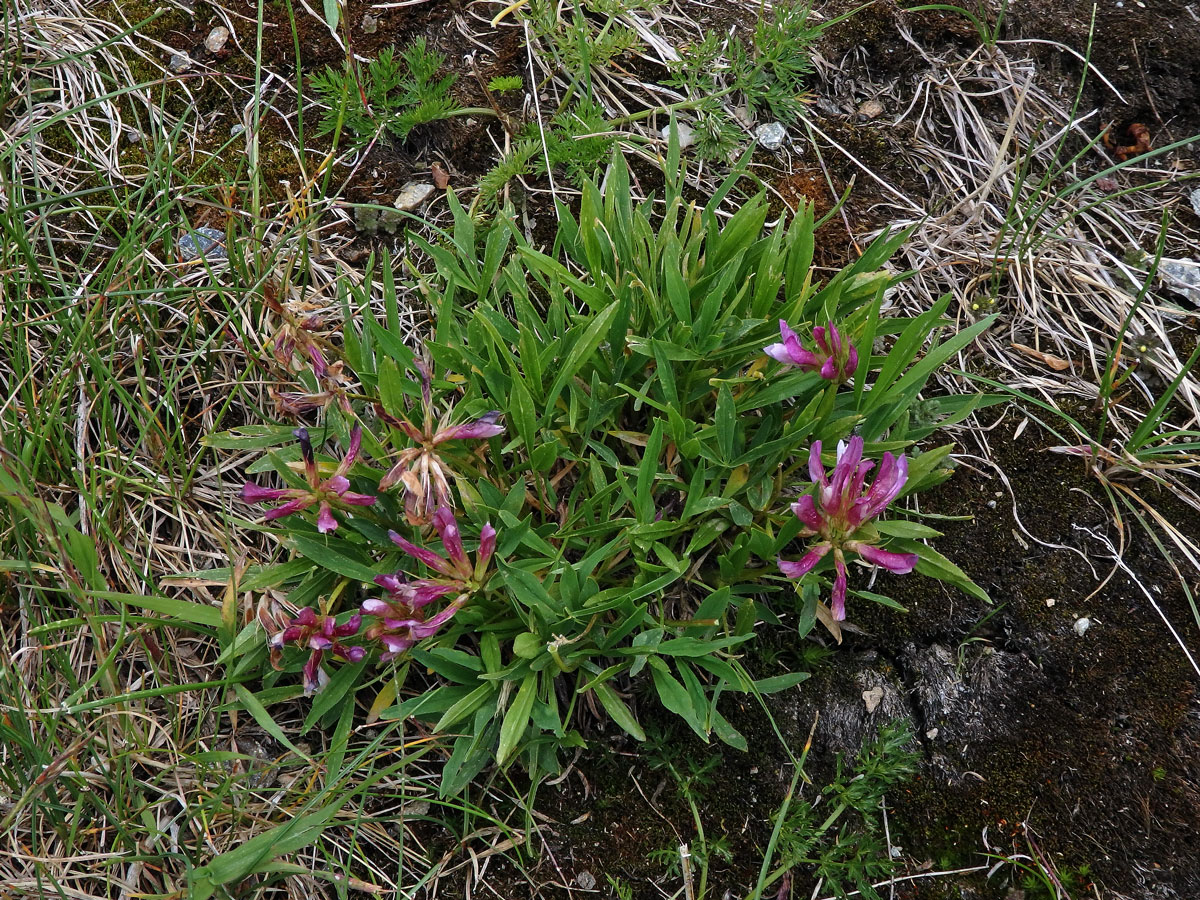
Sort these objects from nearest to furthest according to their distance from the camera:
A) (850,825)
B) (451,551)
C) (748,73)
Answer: (451,551), (850,825), (748,73)

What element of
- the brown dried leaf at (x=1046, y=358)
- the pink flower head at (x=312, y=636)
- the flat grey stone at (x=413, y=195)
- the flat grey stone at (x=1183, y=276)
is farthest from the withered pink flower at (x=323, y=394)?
the flat grey stone at (x=1183, y=276)

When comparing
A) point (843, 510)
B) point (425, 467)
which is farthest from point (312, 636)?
point (843, 510)

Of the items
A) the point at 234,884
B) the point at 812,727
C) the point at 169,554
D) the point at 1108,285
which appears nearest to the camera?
the point at 234,884

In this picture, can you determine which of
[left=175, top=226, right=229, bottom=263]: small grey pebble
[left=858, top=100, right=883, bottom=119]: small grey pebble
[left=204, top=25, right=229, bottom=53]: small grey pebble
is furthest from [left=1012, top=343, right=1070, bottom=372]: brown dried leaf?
[left=204, top=25, right=229, bottom=53]: small grey pebble

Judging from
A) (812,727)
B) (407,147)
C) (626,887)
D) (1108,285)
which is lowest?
(626,887)

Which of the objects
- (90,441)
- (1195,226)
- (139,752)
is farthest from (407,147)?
(1195,226)

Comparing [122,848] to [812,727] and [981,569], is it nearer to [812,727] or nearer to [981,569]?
[812,727]

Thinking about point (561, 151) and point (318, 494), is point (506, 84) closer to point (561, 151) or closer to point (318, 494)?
point (561, 151)
